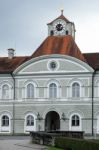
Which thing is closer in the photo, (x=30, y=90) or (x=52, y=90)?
(x=52, y=90)

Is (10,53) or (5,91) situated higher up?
(10,53)

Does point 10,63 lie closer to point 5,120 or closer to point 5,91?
point 5,91

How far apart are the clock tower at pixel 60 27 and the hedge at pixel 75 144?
29396 millimetres

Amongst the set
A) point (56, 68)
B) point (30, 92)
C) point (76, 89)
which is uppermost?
point (56, 68)

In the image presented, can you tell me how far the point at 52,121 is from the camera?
62.2m

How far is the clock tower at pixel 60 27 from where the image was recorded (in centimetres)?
6362

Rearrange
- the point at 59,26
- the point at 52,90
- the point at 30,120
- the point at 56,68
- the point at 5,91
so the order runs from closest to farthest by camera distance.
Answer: the point at 56,68 < the point at 52,90 < the point at 30,120 < the point at 5,91 < the point at 59,26

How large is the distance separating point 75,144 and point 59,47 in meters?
31.8

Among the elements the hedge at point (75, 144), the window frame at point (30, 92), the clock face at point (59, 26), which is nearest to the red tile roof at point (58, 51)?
the clock face at point (59, 26)

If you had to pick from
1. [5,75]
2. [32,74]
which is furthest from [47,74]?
[5,75]

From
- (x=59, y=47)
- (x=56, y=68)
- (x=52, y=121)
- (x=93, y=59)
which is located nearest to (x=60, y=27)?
(x=59, y=47)

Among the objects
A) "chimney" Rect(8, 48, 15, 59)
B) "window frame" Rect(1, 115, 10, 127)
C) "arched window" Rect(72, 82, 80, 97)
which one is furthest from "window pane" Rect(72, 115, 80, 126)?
"chimney" Rect(8, 48, 15, 59)

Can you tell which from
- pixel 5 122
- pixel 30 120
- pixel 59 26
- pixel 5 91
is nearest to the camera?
pixel 30 120

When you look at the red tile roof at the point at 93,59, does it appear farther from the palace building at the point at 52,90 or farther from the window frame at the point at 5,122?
the window frame at the point at 5,122
